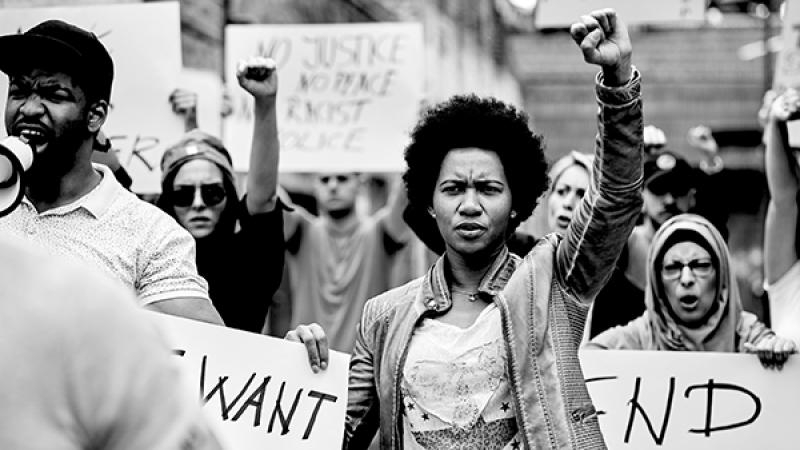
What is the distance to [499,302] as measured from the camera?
2746mm

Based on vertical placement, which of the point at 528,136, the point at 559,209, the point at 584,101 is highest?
the point at 584,101

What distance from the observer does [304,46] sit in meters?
5.99

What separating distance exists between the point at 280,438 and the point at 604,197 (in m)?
0.93

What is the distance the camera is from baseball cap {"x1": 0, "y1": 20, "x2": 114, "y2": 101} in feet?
9.54

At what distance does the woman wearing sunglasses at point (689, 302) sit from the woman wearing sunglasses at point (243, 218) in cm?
108

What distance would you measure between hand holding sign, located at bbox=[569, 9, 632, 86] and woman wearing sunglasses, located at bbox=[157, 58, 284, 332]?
118 cm

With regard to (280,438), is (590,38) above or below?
above

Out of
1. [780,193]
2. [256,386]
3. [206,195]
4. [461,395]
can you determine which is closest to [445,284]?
[461,395]

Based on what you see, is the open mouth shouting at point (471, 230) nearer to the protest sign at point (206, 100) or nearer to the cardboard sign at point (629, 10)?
the protest sign at point (206, 100)

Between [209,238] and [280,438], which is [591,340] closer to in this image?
[209,238]

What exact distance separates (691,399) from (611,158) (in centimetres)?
142

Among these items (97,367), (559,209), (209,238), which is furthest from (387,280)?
Answer: (97,367)

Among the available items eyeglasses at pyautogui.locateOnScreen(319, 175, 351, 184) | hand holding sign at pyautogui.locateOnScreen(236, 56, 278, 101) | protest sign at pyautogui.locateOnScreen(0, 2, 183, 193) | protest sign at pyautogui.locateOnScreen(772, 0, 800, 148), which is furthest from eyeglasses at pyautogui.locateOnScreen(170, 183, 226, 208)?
protest sign at pyautogui.locateOnScreen(772, 0, 800, 148)

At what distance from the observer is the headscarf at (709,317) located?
4.28m
